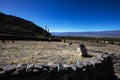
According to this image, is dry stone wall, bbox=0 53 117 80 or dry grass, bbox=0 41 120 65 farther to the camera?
dry grass, bbox=0 41 120 65

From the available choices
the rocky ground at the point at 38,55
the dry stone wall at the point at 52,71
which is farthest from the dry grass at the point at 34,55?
the dry stone wall at the point at 52,71

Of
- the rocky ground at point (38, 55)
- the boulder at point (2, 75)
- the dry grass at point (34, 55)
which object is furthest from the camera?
the rocky ground at point (38, 55)

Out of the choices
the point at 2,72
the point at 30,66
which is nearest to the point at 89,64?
the point at 30,66

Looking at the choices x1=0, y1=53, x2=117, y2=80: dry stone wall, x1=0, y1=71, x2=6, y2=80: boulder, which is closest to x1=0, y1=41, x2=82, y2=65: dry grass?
x1=0, y1=53, x2=117, y2=80: dry stone wall

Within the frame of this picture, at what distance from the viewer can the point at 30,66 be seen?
16.2 ft

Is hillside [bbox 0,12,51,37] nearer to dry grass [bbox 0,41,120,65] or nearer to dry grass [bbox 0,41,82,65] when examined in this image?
dry grass [bbox 0,41,120,65]

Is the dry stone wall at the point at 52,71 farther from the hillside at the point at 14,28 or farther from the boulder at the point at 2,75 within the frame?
the hillside at the point at 14,28

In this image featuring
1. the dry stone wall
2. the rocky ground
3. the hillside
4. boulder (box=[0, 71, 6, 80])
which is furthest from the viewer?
the hillside

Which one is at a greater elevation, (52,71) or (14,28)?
(14,28)

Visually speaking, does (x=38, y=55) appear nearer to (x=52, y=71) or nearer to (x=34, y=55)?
(x=34, y=55)

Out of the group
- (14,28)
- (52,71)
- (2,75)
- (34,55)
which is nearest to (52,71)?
(52,71)

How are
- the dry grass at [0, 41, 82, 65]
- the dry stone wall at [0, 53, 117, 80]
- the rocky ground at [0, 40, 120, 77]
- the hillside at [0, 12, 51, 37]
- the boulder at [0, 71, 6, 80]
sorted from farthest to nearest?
the hillside at [0, 12, 51, 37]
the rocky ground at [0, 40, 120, 77]
the dry grass at [0, 41, 82, 65]
the dry stone wall at [0, 53, 117, 80]
the boulder at [0, 71, 6, 80]

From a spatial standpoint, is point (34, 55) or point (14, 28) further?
point (14, 28)

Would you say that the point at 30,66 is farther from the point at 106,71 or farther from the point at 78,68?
the point at 106,71
